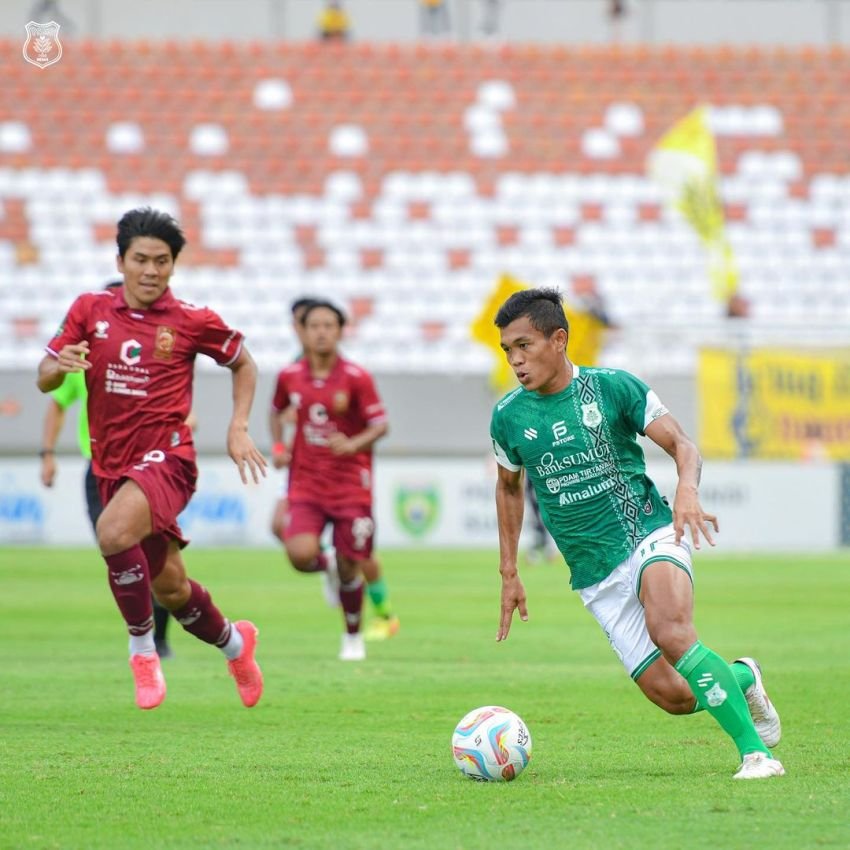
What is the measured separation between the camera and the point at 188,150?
26094 millimetres

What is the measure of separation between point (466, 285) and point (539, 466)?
18.8 meters

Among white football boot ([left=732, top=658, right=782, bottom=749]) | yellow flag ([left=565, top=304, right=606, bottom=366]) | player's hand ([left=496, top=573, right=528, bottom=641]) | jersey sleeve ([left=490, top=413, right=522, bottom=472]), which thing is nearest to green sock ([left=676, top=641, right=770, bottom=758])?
white football boot ([left=732, top=658, right=782, bottom=749])

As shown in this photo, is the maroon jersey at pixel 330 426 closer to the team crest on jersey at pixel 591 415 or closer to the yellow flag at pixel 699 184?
the team crest on jersey at pixel 591 415

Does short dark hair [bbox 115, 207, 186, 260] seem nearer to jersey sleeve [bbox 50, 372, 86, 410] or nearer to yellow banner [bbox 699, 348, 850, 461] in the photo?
jersey sleeve [bbox 50, 372, 86, 410]

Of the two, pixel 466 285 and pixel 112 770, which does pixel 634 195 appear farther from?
pixel 112 770

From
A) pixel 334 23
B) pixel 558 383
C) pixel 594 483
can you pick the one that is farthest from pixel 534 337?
pixel 334 23

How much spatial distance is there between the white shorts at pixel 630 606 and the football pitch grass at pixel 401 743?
0.45 meters

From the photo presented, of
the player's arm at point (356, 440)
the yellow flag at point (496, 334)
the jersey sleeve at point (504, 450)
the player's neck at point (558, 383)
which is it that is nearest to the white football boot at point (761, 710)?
the jersey sleeve at point (504, 450)

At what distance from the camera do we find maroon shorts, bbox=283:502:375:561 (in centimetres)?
1109

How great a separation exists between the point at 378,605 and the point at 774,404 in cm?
1083

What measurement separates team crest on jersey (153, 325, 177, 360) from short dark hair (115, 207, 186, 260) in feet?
1.33

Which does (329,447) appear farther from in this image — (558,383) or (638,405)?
(638,405)

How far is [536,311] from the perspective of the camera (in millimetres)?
6250

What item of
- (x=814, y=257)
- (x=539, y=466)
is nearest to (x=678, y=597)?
(x=539, y=466)
